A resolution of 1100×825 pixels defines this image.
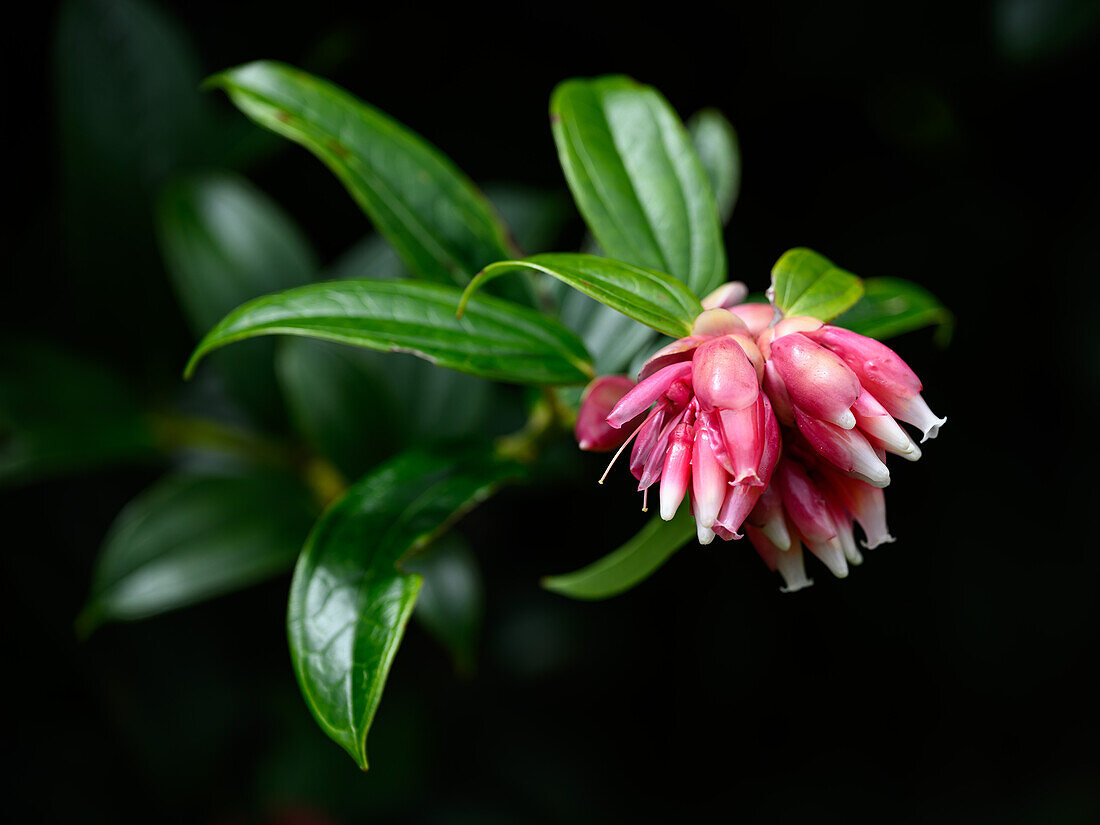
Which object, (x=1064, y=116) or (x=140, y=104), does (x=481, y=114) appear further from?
(x=1064, y=116)

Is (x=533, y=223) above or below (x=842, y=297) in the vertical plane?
below

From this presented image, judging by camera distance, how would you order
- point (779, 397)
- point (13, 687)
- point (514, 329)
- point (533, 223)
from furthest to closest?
point (13, 687), point (533, 223), point (514, 329), point (779, 397)

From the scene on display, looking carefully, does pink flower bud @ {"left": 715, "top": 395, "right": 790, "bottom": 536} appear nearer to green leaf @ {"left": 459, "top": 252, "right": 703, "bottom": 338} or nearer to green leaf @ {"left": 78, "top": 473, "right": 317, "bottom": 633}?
green leaf @ {"left": 459, "top": 252, "right": 703, "bottom": 338}

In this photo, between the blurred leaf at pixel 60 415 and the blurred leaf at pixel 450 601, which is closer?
the blurred leaf at pixel 450 601

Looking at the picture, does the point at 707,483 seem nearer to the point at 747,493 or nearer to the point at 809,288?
the point at 747,493

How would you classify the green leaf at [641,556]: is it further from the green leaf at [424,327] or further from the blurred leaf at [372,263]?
the blurred leaf at [372,263]

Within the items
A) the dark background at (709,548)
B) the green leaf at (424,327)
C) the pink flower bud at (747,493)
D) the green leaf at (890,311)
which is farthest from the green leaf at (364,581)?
the dark background at (709,548)

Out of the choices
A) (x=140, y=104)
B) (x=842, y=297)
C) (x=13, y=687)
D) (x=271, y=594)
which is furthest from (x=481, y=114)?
(x=13, y=687)
